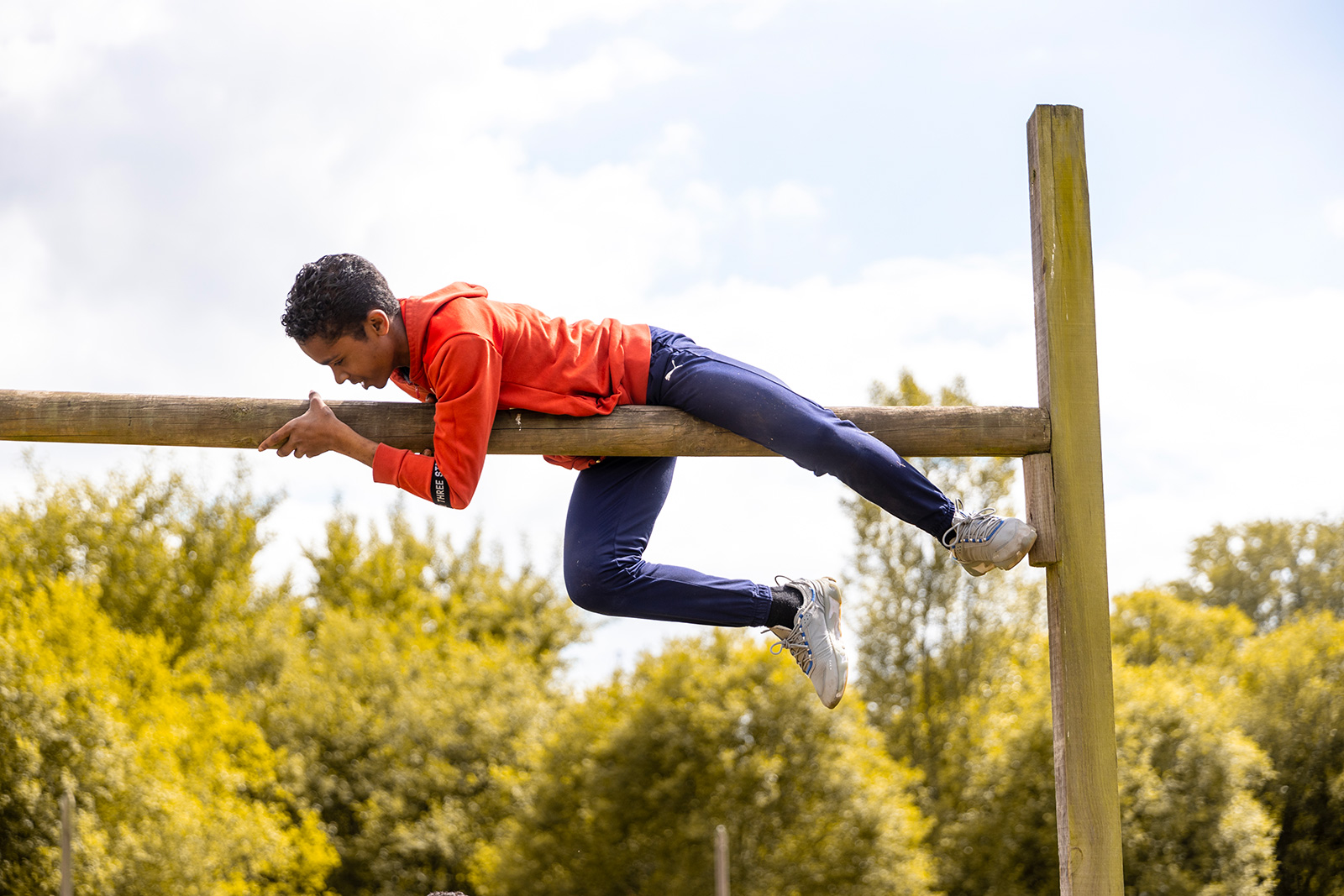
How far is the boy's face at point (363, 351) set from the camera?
2.70 metres

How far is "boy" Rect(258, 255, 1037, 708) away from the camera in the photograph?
2.62 metres

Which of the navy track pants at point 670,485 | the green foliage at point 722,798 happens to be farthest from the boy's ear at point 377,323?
the green foliage at point 722,798

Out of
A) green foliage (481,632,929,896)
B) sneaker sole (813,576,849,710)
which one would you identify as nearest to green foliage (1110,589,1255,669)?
green foliage (481,632,929,896)

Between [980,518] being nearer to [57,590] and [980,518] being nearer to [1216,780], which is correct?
[1216,780]

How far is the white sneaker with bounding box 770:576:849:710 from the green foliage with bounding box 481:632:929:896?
11.4 meters

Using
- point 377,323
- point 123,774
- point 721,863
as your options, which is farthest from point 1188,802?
point 377,323

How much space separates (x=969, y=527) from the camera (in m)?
2.73

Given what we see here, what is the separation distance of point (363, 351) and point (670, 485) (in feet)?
2.98

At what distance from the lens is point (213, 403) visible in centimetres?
270

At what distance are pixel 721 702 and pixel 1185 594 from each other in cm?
1804

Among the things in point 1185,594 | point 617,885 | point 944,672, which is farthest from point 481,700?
point 1185,594

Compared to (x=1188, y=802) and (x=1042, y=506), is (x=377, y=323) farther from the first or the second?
(x=1188, y=802)

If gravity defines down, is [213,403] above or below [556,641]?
above

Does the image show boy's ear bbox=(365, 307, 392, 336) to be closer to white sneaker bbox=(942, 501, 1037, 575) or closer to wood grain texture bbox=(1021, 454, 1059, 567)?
white sneaker bbox=(942, 501, 1037, 575)
